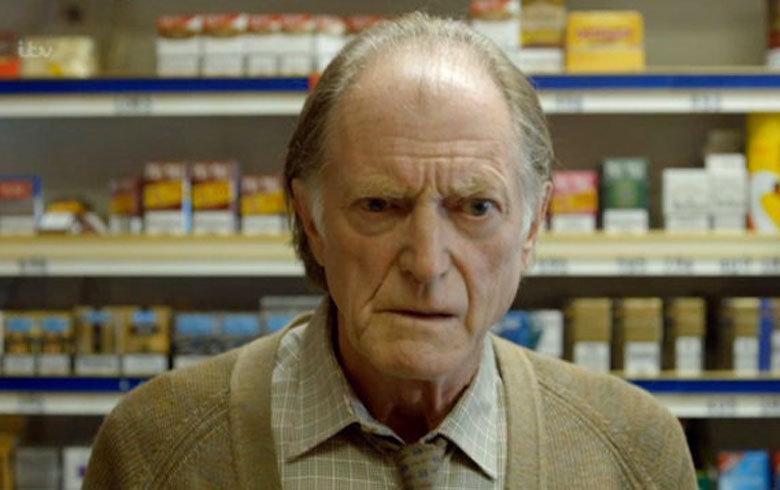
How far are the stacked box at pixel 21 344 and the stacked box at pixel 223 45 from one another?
0.88 meters

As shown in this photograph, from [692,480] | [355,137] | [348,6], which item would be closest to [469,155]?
[355,137]

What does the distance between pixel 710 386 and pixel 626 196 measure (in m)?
0.58

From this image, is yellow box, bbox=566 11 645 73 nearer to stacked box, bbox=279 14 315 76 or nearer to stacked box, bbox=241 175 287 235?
stacked box, bbox=279 14 315 76

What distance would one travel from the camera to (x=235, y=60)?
3.06 m

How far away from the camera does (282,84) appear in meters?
2.99

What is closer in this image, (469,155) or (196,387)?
(469,155)

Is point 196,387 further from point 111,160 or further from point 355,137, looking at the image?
point 111,160

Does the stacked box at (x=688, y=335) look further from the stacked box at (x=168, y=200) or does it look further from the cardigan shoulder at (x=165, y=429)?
the cardigan shoulder at (x=165, y=429)

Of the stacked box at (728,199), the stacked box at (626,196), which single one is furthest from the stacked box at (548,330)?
the stacked box at (728,199)

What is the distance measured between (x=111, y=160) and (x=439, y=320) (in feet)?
8.80

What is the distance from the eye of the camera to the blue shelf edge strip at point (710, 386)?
2.99 metres

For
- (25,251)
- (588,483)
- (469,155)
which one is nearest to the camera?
(469,155)

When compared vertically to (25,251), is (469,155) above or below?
above

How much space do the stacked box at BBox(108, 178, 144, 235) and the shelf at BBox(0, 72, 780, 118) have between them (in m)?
0.23
